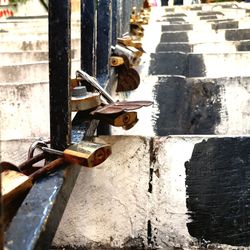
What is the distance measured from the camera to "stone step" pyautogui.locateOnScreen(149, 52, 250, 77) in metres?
2.89

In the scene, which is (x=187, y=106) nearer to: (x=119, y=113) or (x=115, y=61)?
(x=115, y=61)

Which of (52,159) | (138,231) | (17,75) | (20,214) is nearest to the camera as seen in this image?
(20,214)

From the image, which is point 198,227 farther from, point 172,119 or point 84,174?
point 172,119

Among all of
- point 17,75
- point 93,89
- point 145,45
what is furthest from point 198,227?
point 145,45

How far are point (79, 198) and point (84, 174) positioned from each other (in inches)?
2.9

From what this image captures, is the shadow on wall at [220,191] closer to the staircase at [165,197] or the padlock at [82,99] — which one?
the staircase at [165,197]

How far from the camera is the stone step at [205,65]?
9.47ft

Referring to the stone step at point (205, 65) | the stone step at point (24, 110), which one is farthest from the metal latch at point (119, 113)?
the stone step at point (205, 65)

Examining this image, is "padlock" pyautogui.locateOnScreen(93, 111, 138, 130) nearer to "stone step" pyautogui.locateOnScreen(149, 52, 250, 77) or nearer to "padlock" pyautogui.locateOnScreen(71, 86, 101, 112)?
"padlock" pyautogui.locateOnScreen(71, 86, 101, 112)

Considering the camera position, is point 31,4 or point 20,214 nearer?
point 20,214

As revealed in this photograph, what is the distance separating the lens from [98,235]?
1389 mm

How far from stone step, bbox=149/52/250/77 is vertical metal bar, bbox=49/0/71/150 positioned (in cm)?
189

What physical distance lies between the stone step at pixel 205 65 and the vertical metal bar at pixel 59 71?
74.3 inches

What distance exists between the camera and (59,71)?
41.6 inches
